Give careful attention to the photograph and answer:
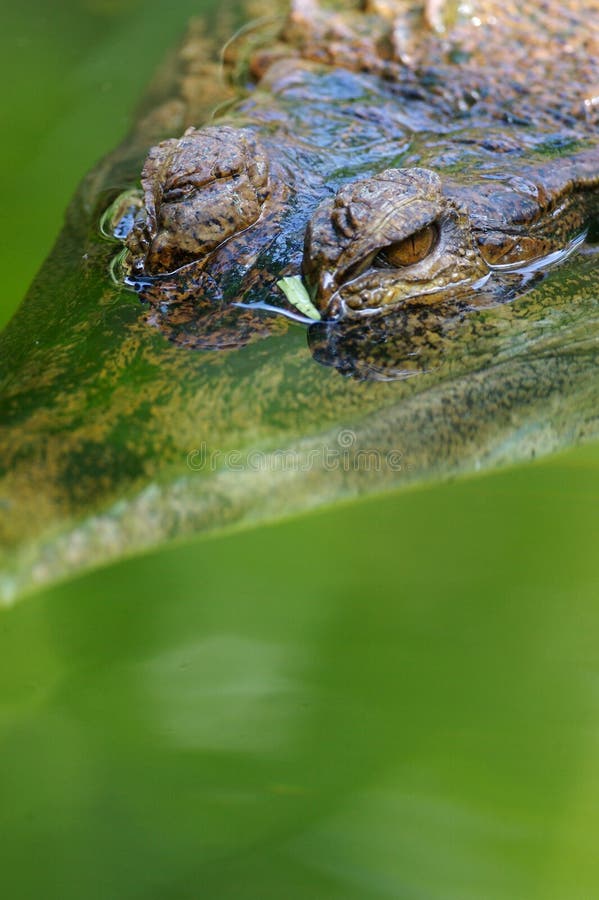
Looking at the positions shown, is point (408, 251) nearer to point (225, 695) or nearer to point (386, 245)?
point (386, 245)

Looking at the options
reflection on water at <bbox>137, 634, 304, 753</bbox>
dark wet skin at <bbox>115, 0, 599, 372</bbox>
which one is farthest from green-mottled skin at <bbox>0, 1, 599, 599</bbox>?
reflection on water at <bbox>137, 634, 304, 753</bbox>

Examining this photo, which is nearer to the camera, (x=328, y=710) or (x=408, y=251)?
(x=328, y=710)

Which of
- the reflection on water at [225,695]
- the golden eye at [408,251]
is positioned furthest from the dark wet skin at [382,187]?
the reflection on water at [225,695]

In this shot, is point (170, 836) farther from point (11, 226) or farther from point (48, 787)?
point (11, 226)

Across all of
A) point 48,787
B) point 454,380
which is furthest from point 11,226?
point 48,787

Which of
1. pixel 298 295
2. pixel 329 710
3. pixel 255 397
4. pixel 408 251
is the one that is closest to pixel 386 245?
pixel 408 251

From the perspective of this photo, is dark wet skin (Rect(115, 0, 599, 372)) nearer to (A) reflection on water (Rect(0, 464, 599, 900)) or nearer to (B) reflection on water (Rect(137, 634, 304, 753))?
(A) reflection on water (Rect(0, 464, 599, 900))
